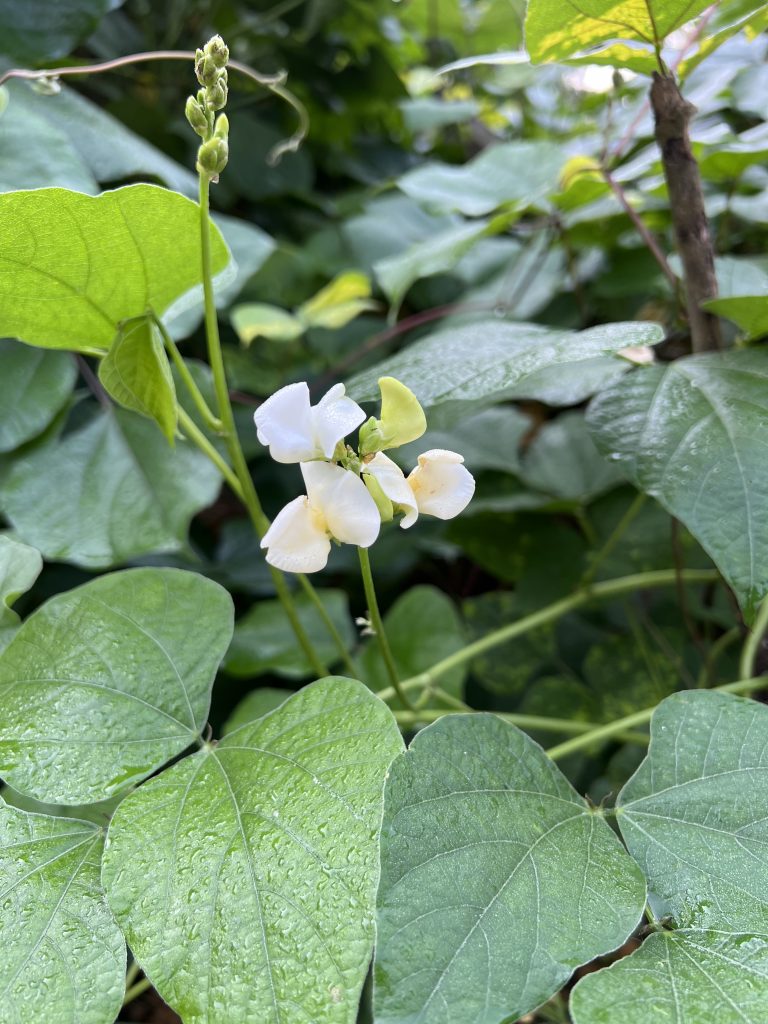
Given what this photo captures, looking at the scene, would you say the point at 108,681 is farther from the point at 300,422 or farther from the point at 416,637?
the point at 416,637

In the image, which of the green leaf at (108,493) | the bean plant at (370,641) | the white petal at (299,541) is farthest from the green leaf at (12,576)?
the white petal at (299,541)

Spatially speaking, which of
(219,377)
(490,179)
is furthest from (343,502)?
(490,179)

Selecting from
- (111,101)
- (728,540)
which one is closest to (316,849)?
(728,540)

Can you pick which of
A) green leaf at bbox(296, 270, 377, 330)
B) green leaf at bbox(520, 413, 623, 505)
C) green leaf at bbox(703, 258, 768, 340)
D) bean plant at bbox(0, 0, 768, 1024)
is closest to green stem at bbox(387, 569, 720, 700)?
bean plant at bbox(0, 0, 768, 1024)

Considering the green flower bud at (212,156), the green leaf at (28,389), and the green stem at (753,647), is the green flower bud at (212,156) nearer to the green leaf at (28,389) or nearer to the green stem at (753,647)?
the green leaf at (28,389)

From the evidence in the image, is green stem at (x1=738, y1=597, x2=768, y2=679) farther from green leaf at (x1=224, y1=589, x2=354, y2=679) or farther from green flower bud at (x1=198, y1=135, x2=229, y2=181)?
green flower bud at (x1=198, y1=135, x2=229, y2=181)

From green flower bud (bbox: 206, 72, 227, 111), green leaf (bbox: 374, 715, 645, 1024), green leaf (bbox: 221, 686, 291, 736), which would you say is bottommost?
green leaf (bbox: 221, 686, 291, 736)

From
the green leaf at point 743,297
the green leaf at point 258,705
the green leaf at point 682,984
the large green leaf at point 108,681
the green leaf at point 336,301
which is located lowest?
the green leaf at point 258,705
